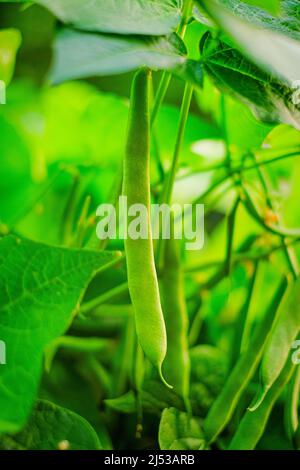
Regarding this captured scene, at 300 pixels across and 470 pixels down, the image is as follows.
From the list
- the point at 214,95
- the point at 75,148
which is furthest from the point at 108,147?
the point at 214,95

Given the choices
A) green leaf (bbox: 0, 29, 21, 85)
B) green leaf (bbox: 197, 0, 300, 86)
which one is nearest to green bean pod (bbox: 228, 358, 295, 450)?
green leaf (bbox: 197, 0, 300, 86)

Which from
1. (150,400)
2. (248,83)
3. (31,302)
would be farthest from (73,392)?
(248,83)

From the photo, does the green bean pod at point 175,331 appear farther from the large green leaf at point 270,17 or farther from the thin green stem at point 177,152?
the large green leaf at point 270,17
